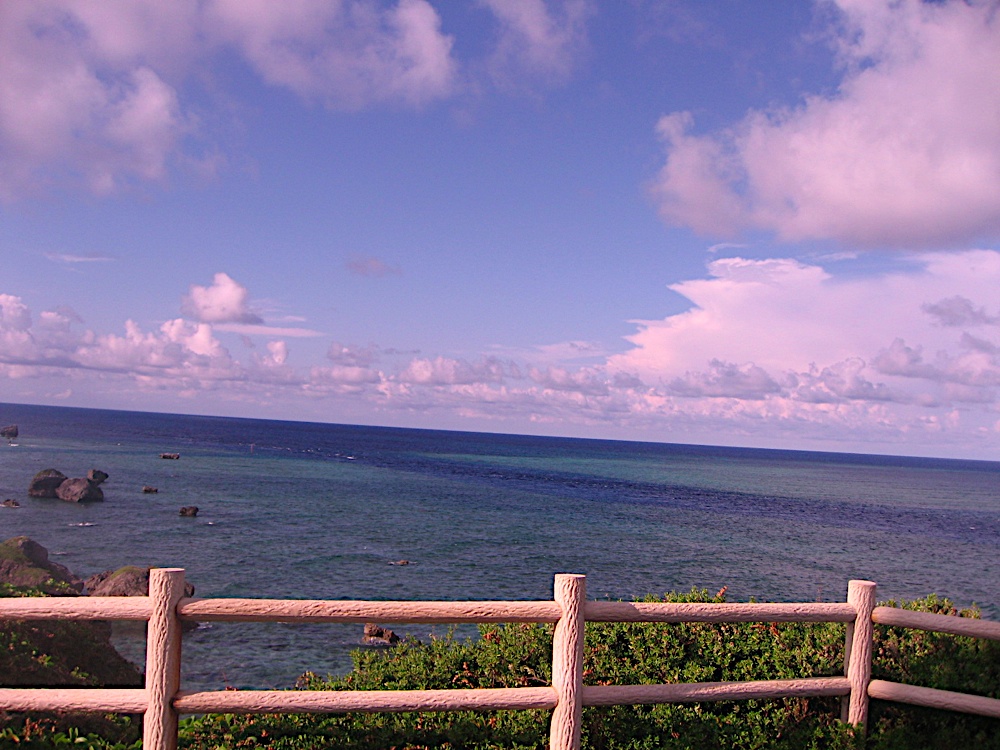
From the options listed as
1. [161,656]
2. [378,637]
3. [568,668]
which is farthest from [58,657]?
[378,637]

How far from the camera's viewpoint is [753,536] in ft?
172

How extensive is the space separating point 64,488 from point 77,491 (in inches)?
62.5

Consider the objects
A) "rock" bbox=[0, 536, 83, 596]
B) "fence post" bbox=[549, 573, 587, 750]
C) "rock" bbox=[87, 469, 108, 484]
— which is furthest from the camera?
"rock" bbox=[87, 469, 108, 484]

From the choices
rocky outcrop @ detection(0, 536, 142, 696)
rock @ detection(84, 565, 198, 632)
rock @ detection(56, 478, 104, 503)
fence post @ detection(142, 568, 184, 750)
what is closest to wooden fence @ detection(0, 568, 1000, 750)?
fence post @ detection(142, 568, 184, 750)

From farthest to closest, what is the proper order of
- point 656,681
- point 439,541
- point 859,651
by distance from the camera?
point 439,541 < point 656,681 < point 859,651

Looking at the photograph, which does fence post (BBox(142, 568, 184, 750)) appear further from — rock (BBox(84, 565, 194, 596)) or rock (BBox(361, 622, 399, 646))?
rock (BBox(84, 565, 194, 596))

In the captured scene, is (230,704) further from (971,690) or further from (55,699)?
(971,690)

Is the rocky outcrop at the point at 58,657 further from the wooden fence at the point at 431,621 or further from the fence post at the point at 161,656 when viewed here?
the fence post at the point at 161,656

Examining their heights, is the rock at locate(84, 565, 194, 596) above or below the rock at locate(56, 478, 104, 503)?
above

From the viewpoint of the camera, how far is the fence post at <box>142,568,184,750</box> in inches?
197

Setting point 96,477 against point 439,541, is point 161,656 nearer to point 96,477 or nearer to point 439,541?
point 439,541

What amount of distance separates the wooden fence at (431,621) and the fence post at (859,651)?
2cm

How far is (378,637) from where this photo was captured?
77.0 feet

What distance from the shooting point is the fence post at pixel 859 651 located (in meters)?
6.28
